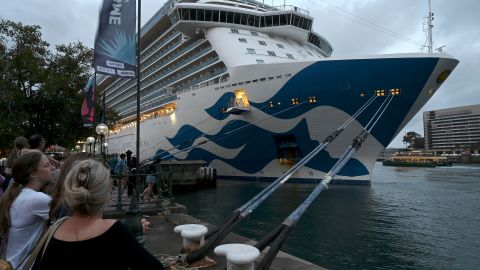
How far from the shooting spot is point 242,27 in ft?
88.5

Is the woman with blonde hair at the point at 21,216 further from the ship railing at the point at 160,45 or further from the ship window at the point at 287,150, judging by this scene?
the ship railing at the point at 160,45

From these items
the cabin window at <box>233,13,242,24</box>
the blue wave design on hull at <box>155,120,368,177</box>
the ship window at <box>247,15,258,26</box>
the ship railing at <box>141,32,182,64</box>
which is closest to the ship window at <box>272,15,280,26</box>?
the ship window at <box>247,15,258,26</box>

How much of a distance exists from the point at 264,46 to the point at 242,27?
2911mm

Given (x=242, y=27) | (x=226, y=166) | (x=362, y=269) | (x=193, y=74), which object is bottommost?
(x=362, y=269)

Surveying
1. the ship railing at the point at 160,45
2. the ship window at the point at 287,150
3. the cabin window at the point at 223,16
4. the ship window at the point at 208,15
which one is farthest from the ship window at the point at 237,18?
the ship window at the point at 287,150

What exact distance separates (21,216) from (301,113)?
1769 centimetres

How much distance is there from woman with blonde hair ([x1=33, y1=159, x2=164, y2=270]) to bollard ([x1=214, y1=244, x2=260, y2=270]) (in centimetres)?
256

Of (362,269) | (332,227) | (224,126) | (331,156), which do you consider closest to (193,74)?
(224,126)

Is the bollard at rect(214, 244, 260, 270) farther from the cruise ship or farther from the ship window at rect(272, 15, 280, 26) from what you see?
the ship window at rect(272, 15, 280, 26)

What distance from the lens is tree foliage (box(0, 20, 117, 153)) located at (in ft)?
59.7

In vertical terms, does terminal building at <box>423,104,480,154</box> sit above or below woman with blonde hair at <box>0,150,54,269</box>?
above

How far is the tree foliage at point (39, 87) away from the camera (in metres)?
18.2

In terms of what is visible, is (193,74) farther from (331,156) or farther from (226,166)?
(331,156)

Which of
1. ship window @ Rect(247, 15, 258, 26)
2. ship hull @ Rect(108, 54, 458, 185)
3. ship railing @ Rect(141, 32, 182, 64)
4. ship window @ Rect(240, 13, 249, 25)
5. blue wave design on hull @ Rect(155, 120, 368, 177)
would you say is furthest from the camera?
ship railing @ Rect(141, 32, 182, 64)
